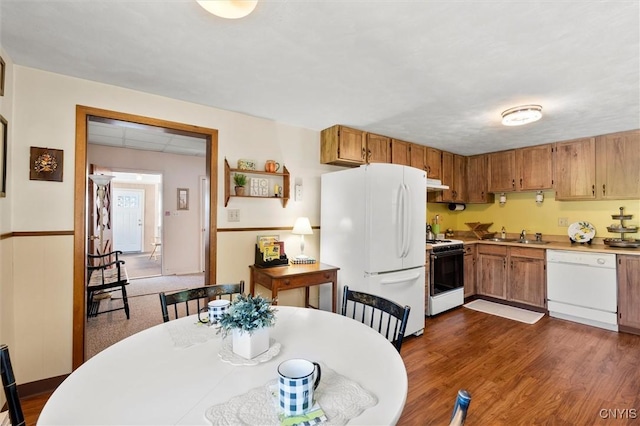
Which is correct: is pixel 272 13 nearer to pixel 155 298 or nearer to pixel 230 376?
pixel 230 376

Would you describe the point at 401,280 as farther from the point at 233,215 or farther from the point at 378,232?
the point at 233,215

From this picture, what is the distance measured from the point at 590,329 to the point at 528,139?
2389mm

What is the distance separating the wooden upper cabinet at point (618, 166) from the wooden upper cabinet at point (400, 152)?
228 cm

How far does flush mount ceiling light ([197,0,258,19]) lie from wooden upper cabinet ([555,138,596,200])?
4.39 metres

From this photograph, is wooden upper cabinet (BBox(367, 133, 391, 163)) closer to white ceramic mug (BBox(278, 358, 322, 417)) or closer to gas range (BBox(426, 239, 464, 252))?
gas range (BBox(426, 239, 464, 252))

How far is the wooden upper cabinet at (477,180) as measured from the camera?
4.71m

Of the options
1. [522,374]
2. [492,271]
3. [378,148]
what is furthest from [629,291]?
[378,148]

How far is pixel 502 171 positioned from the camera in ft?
14.7

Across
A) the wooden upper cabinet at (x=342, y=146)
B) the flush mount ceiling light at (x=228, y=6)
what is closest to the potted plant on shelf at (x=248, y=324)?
the flush mount ceiling light at (x=228, y=6)

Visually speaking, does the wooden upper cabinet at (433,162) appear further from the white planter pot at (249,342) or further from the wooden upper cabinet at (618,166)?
the white planter pot at (249,342)

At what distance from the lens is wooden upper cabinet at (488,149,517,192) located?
437 centimetres

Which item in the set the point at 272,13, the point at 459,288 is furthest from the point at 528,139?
the point at 272,13

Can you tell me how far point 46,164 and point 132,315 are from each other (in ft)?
7.25

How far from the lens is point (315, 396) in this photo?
2.96 feet
